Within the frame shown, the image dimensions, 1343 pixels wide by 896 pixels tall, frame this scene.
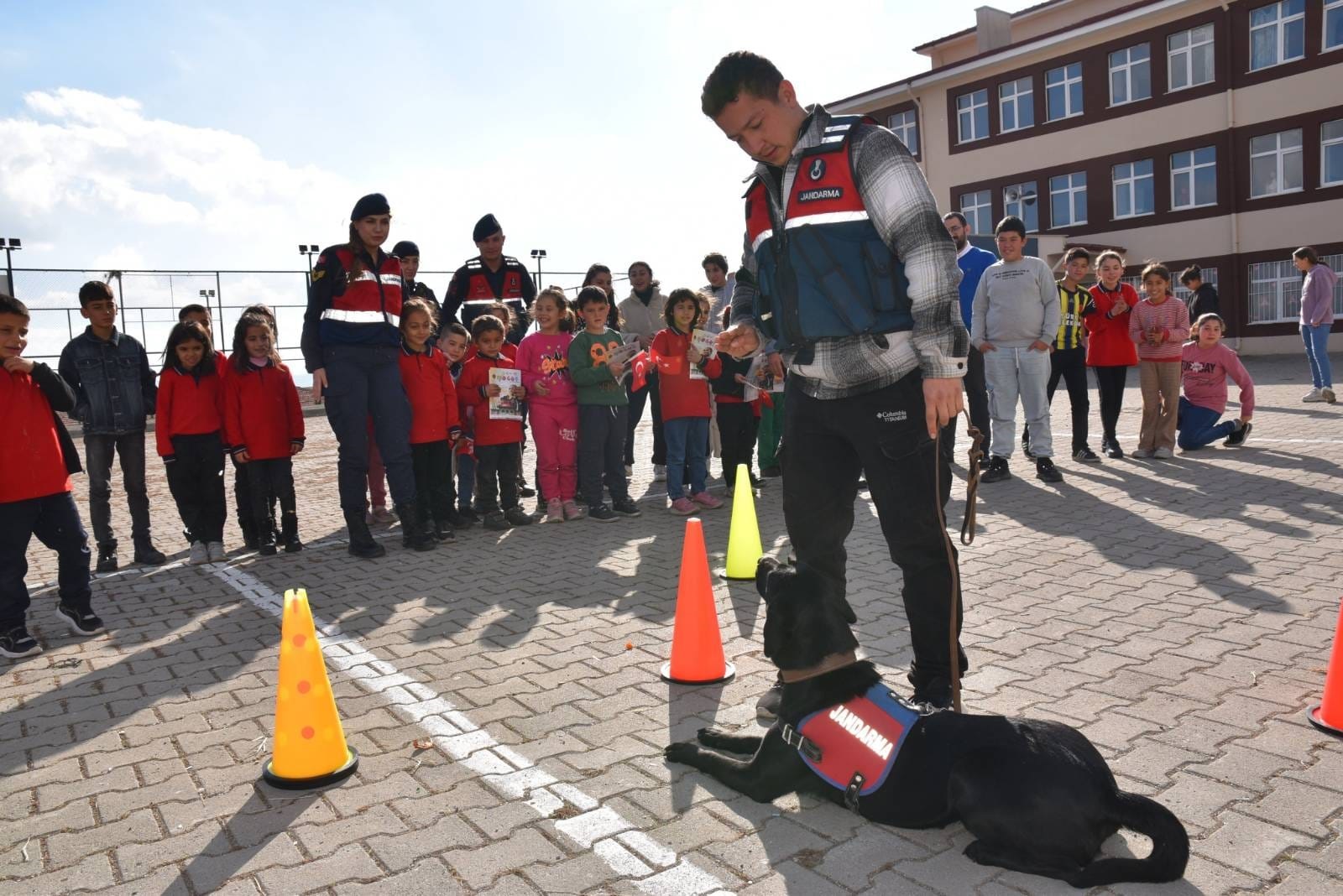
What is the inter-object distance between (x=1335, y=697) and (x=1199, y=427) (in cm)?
790

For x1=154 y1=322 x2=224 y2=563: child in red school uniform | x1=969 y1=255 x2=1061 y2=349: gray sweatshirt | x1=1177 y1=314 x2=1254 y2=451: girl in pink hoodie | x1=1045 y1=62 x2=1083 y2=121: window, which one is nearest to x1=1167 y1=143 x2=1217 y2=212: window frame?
x1=1045 y1=62 x2=1083 y2=121: window

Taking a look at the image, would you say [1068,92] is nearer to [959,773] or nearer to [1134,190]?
[1134,190]

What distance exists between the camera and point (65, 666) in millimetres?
5094

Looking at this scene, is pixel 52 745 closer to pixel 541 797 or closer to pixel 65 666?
pixel 65 666

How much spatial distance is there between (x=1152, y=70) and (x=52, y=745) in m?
34.2

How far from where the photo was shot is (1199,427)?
10695 millimetres

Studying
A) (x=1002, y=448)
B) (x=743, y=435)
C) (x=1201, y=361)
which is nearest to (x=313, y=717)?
(x=743, y=435)

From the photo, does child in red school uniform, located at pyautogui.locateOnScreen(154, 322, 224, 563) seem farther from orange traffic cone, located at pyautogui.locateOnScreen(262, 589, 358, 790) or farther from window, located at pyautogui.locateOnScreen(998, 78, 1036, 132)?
window, located at pyautogui.locateOnScreen(998, 78, 1036, 132)

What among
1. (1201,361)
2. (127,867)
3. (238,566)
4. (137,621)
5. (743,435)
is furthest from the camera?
(1201,361)

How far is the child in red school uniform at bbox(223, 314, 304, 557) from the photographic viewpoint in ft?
25.1

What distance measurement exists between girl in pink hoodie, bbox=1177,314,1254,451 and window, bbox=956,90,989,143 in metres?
27.3

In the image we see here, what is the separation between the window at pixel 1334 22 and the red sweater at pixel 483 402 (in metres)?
28.6

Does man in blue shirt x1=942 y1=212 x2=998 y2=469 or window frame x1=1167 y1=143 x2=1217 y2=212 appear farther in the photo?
window frame x1=1167 y1=143 x2=1217 y2=212

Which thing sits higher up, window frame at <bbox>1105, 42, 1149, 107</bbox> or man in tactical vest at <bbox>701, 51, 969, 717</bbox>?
window frame at <bbox>1105, 42, 1149, 107</bbox>
